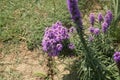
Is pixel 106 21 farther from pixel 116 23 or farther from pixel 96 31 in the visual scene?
pixel 116 23

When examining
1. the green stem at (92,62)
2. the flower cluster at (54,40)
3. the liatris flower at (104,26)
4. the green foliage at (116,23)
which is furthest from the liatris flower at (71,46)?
the green foliage at (116,23)

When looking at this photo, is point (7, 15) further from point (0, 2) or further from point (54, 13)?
point (54, 13)

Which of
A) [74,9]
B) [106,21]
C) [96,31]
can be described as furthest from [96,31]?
[74,9]

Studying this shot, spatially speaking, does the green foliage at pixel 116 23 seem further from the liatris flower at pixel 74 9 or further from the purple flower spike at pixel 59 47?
the liatris flower at pixel 74 9

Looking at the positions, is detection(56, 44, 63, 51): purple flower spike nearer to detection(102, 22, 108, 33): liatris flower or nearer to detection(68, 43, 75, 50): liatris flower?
detection(68, 43, 75, 50): liatris flower

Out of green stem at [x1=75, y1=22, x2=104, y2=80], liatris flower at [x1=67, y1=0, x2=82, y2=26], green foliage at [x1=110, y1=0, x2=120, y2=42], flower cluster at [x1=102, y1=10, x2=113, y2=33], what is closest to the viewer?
liatris flower at [x1=67, y1=0, x2=82, y2=26]

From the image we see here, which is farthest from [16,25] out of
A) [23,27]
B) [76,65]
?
[76,65]

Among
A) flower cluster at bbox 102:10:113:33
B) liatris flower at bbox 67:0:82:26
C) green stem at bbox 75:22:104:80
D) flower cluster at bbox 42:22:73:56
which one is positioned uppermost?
liatris flower at bbox 67:0:82:26

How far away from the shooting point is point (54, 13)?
403cm

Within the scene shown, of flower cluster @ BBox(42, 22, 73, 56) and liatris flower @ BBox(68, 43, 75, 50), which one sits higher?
flower cluster @ BBox(42, 22, 73, 56)

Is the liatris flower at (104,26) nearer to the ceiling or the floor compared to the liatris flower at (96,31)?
nearer to the ceiling

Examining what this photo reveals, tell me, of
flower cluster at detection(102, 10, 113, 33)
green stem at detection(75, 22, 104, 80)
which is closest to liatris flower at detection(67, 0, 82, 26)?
green stem at detection(75, 22, 104, 80)

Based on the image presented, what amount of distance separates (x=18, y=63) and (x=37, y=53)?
9.7 inches

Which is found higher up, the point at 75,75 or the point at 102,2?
the point at 102,2
